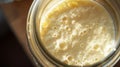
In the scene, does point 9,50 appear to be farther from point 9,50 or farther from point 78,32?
point 78,32

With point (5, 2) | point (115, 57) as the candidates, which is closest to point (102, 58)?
point (115, 57)

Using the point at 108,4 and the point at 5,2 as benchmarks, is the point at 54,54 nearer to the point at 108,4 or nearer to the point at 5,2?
the point at 108,4

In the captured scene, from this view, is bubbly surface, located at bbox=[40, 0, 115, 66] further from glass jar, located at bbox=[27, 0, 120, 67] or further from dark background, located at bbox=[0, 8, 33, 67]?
dark background, located at bbox=[0, 8, 33, 67]

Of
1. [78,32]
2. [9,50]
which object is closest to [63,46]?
[78,32]

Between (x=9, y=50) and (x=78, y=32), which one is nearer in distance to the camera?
(x=78, y=32)

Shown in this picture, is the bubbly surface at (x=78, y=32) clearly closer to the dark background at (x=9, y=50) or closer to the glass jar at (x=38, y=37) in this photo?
the glass jar at (x=38, y=37)

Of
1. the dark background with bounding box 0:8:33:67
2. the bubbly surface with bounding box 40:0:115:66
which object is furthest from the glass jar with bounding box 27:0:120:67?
the dark background with bounding box 0:8:33:67

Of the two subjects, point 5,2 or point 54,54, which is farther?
point 5,2

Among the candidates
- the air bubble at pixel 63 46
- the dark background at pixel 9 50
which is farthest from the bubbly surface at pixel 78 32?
A: the dark background at pixel 9 50
